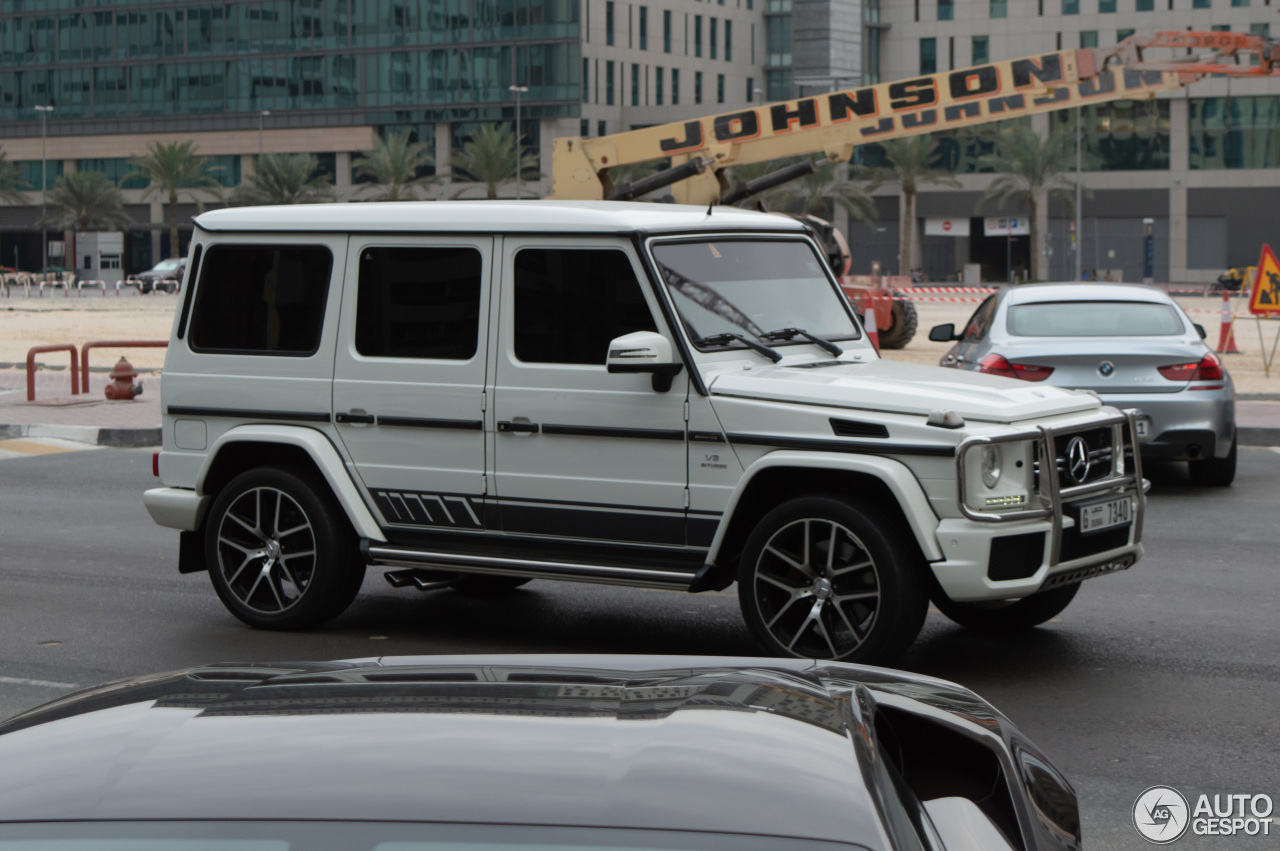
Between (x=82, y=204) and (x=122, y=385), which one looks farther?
(x=82, y=204)

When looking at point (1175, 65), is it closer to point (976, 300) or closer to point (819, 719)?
point (819, 719)

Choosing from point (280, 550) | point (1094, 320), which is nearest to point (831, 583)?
point (280, 550)

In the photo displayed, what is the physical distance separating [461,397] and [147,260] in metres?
104

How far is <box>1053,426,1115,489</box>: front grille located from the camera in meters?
6.34

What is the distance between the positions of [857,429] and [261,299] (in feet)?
10.1

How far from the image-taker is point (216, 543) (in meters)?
7.46

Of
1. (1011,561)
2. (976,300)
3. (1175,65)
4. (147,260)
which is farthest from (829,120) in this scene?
(147,260)

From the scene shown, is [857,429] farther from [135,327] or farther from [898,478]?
[135,327]

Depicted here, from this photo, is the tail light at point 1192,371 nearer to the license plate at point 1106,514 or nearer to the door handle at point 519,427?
the license plate at point 1106,514

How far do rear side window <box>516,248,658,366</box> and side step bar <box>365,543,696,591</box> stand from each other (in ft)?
3.02

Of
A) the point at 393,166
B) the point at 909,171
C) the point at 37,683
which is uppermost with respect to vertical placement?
the point at 393,166

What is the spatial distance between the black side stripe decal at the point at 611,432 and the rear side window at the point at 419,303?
56cm

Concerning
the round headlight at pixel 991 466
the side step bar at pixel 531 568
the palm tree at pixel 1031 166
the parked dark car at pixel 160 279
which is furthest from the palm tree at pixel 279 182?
the round headlight at pixel 991 466

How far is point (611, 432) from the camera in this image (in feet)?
21.9
